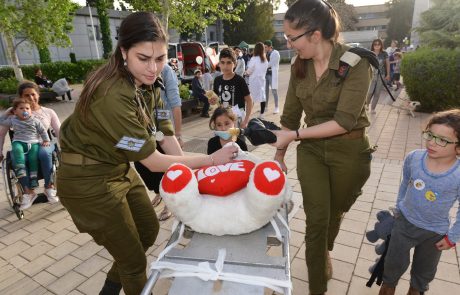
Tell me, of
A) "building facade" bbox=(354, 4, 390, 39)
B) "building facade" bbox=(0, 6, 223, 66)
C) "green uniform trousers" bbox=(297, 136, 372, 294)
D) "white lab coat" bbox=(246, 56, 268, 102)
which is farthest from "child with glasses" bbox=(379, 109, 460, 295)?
"building facade" bbox=(354, 4, 390, 39)

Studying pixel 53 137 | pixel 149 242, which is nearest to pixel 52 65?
pixel 53 137

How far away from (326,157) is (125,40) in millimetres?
1519

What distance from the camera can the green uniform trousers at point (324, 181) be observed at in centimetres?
224

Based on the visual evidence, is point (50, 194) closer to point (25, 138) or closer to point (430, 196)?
point (25, 138)

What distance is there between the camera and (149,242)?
249 cm

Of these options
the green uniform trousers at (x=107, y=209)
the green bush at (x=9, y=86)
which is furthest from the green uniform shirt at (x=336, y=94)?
the green bush at (x=9, y=86)

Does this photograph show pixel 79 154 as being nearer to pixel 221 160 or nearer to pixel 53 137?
pixel 221 160

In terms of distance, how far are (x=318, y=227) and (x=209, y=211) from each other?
36.1 inches

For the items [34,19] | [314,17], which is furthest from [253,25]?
[314,17]

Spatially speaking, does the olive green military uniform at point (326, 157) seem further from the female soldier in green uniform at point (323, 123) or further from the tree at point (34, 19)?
the tree at point (34, 19)

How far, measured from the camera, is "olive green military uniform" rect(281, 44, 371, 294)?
209 centimetres

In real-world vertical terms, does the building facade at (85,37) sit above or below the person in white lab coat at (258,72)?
above

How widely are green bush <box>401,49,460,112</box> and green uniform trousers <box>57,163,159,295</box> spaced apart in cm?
898

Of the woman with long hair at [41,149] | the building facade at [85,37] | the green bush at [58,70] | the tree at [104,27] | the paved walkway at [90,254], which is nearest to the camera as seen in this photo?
the paved walkway at [90,254]
